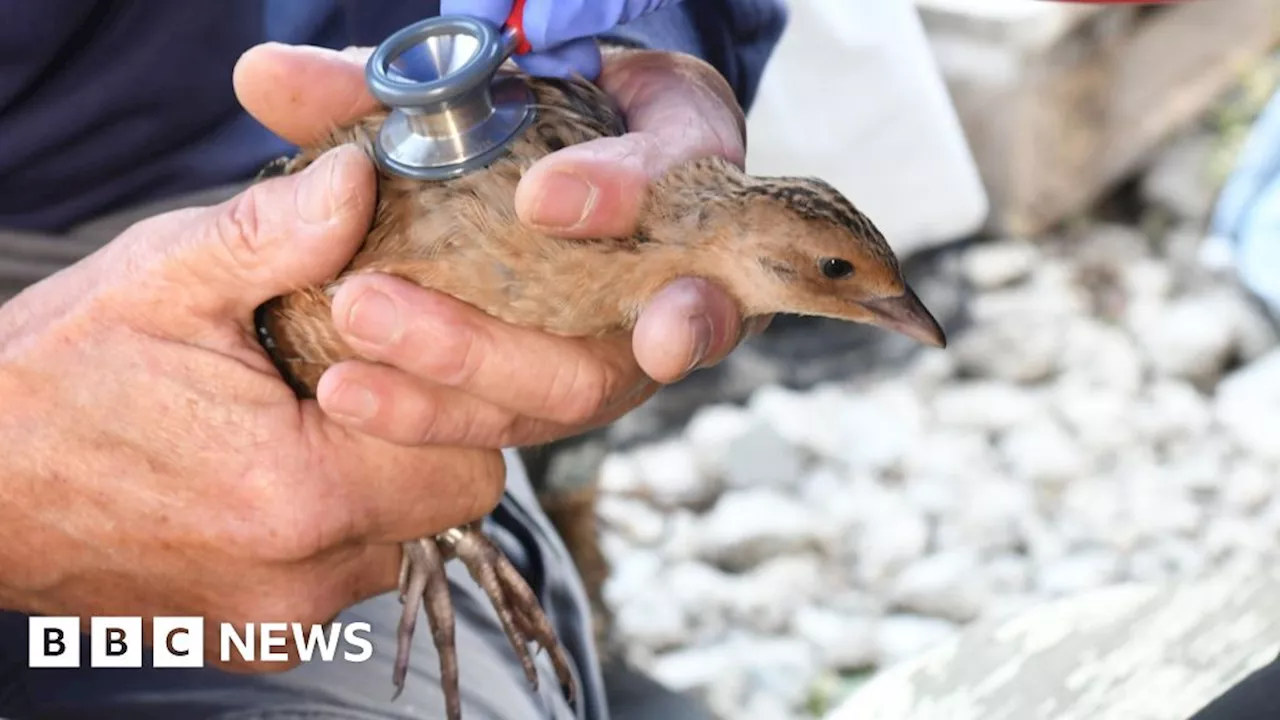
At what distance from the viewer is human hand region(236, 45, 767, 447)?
3.46 feet

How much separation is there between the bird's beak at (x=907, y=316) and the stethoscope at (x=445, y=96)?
1.04ft

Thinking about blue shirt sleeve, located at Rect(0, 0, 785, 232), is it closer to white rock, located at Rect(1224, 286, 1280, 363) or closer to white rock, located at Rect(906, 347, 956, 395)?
white rock, located at Rect(906, 347, 956, 395)

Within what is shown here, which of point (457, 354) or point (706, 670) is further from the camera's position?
point (706, 670)

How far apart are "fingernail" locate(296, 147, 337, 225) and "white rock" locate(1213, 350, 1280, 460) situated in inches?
85.2

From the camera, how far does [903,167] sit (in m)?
2.31

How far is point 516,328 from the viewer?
1111mm

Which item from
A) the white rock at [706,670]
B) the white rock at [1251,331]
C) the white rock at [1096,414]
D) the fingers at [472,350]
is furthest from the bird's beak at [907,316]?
the white rock at [1251,331]

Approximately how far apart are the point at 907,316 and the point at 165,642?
0.70 metres

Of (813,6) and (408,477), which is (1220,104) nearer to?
(813,6)

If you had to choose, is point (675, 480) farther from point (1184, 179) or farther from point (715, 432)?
point (1184, 179)

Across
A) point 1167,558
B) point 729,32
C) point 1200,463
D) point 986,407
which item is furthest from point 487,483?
point 1200,463

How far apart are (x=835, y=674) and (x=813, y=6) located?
3.51ft

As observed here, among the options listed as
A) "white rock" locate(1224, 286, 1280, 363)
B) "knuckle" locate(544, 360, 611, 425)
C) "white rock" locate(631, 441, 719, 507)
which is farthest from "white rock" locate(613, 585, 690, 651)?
"knuckle" locate(544, 360, 611, 425)

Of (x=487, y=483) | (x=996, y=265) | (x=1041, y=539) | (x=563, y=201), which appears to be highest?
(x=996, y=265)
